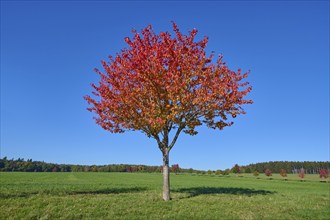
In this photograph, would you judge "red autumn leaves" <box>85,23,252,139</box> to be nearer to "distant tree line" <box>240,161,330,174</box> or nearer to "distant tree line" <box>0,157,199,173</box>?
"distant tree line" <box>0,157,199,173</box>

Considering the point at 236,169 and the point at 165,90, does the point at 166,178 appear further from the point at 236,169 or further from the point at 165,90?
the point at 236,169

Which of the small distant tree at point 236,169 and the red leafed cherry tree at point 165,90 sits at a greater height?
the red leafed cherry tree at point 165,90

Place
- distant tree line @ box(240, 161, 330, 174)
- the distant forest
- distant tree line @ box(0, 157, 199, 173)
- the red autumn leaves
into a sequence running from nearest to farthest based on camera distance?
1. the red autumn leaves
2. distant tree line @ box(0, 157, 199, 173)
3. the distant forest
4. distant tree line @ box(240, 161, 330, 174)

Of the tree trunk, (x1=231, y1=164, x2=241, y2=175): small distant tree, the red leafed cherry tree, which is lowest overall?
(x1=231, y1=164, x2=241, y2=175): small distant tree

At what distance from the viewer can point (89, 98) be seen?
74.1ft

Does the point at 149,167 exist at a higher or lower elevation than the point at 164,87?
→ lower

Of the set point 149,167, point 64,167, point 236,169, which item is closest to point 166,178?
point 236,169

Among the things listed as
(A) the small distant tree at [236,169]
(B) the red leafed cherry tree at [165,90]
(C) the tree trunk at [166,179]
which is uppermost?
(B) the red leafed cherry tree at [165,90]

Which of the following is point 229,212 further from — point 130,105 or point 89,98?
point 89,98

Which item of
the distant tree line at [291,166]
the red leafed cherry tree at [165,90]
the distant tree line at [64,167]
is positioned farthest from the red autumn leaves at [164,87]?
the distant tree line at [291,166]

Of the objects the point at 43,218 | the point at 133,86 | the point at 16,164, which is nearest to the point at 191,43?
the point at 133,86

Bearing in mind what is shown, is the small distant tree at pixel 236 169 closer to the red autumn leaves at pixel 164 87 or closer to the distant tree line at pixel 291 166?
the distant tree line at pixel 291 166

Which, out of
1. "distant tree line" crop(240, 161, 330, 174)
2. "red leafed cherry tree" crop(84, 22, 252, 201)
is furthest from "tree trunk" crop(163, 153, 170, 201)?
"distant tree line" crop(240, 161, 330, 174)

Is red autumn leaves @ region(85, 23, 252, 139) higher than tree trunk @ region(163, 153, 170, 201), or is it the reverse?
red autumn leaves @ region(85, 23, 252, 139)
